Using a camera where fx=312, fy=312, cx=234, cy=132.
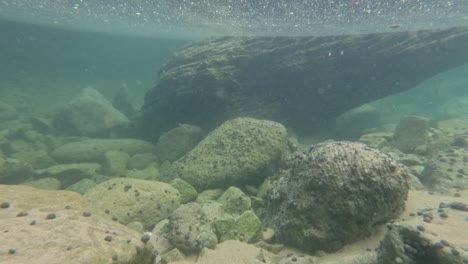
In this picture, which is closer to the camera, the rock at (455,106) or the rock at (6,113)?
the rock at (6,113)

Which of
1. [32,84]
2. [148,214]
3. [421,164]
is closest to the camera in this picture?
[148,214]

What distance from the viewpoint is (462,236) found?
3.20 m

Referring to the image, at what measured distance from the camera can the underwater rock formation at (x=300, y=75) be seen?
13.0 meters

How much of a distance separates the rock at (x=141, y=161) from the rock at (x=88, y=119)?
227 inches

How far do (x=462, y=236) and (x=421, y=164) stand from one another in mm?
6047

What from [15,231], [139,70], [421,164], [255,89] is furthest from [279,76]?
[139,70]

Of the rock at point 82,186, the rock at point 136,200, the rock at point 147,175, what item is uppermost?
the rock at point 136,200

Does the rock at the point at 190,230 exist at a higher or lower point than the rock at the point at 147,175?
higher

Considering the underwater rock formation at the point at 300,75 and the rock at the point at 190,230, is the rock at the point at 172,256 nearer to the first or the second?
the rock at the point at 190,230

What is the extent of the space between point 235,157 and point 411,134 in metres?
6.85

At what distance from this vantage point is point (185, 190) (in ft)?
22.8

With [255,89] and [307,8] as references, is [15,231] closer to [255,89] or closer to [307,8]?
[255,89]

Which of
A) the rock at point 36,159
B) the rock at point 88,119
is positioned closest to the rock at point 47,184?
the rock at point 36,159

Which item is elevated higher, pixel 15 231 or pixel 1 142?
pixel 15 231
